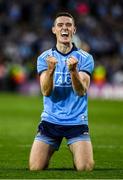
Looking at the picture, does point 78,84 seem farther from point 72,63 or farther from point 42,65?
point 42,65

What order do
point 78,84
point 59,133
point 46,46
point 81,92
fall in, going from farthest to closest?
point 46,46 < point 59,133 < point 81,92 < point 78,84

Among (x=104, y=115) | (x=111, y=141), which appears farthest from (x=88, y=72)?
(x=104, y=115)

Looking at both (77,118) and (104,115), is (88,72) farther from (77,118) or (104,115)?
(104,115)

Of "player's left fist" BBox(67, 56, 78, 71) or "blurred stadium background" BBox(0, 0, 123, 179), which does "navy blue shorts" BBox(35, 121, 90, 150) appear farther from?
"blurred stadium background" BBox(0, 0, 123, 179)

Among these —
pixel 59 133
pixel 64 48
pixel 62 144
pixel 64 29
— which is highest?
pixel 64 29

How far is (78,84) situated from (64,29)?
32.3 inches

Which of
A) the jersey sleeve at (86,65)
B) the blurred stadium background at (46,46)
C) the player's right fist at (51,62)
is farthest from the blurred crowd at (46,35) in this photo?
the player's right fist at (51,62)

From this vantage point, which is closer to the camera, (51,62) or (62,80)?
(51,62)

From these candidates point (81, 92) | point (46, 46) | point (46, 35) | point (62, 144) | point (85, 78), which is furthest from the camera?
point (46, 35)

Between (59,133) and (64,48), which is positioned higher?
(64,48)

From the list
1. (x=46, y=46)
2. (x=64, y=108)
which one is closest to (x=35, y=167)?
(x=64, y=108)

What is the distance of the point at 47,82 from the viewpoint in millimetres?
11102

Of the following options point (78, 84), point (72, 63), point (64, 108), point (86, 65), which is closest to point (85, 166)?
point (64, 108)

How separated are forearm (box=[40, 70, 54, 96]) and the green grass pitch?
108 cm
